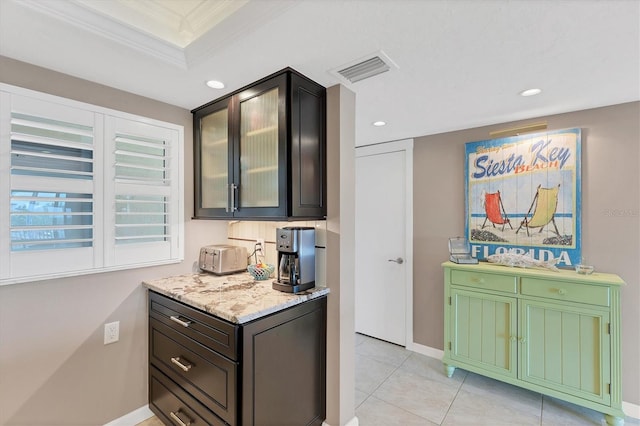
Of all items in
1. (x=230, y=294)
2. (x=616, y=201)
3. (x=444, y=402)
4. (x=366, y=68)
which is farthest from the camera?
(x=444, y=402)

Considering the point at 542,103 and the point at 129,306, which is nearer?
the point at 129,306

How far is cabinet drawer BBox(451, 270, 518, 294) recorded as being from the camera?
231 centimetres

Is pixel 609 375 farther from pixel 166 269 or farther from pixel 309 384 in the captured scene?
pixel 166 269

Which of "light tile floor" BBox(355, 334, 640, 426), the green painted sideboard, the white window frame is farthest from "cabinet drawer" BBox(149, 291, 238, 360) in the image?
the green painted sideboard

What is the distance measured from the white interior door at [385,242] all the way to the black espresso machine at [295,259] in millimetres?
1633

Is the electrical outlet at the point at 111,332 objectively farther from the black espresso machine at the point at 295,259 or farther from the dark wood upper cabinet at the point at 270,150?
the black espresso machine at the point at 295,259

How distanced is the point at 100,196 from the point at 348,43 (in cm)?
179

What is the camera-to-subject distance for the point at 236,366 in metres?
1.41

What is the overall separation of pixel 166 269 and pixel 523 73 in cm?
277

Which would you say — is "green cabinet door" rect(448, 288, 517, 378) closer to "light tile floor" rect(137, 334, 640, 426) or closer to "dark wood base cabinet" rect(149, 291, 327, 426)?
"light tile floor" rect(137, 334, 640, 426)

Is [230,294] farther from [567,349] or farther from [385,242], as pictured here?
[567,349]

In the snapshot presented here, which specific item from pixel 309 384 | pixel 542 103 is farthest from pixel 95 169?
pixel 542 103

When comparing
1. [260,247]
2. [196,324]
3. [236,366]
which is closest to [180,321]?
[196,324]

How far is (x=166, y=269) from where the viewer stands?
2.20 meters
